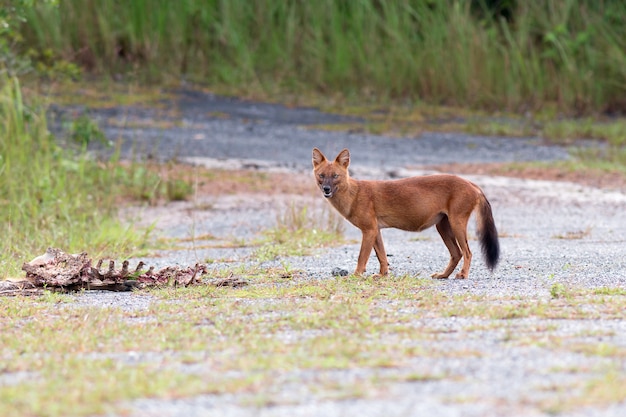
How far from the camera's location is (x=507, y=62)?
19.8m

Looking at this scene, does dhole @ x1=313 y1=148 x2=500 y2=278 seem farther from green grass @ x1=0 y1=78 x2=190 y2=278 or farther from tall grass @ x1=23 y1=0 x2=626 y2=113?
tall grass @ x1=23 y1=0 x2=626 y2=113

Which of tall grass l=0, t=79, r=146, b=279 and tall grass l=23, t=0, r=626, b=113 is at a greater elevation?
tall grass l=23, t=0, r=626, b=113

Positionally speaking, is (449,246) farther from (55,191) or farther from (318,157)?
(55,191)

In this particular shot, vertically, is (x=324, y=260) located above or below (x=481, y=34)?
below

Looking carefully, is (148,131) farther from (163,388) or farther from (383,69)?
(163,388)

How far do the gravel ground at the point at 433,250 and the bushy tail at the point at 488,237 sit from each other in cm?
13

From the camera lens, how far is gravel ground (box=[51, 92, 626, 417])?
3.94 meters

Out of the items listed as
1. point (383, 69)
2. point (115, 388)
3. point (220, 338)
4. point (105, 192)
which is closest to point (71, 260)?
point (220, 338)

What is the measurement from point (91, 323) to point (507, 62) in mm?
15222

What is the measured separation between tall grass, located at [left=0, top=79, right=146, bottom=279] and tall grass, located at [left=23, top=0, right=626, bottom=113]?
7994 millimetres

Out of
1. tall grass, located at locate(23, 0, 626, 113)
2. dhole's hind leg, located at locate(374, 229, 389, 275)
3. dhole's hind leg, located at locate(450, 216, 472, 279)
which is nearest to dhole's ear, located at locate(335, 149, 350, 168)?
dhole's hind leg, located at locate(374, 229, 389, 275)

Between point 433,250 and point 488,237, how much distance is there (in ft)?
6.56

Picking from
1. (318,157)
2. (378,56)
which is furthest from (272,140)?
(318,157)

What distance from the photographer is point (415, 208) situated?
7.54 m
